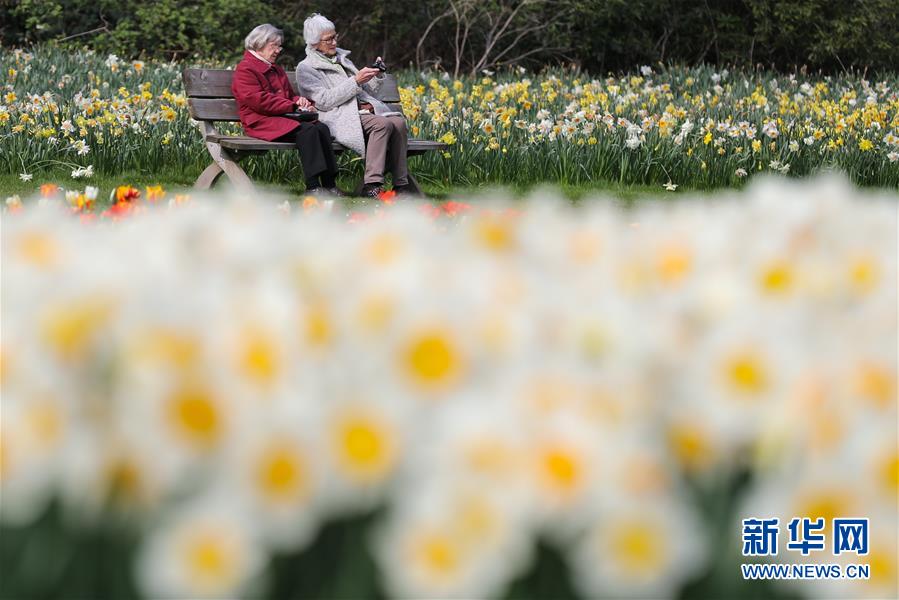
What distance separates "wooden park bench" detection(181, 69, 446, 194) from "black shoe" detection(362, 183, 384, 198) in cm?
21

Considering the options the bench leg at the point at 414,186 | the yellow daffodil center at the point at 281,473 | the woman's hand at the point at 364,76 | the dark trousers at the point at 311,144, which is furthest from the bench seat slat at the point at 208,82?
the yellow daffodil center at the point at 281,473

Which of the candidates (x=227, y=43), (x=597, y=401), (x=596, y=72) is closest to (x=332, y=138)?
(x=597, y=401)

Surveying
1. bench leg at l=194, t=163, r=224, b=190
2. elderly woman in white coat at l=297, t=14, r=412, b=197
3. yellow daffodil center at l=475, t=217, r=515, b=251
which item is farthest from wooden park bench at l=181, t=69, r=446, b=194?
yellow daffodil center at l=475, t=217, r=515, b=251

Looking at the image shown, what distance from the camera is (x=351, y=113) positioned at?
255 inches

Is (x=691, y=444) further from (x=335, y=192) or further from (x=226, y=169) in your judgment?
(x=335, y=192)

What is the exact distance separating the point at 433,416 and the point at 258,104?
211 inches

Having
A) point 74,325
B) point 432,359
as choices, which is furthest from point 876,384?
point 74,325

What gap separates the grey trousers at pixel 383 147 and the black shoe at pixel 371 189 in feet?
0.19

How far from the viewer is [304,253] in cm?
142

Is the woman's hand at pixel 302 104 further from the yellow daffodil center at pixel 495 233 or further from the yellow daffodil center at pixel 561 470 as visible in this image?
the yellow daffodil center at pixel 561 470

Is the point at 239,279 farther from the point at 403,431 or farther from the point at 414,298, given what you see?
the point at 403,431

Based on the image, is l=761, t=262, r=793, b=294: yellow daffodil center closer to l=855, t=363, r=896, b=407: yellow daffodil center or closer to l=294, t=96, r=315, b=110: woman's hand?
l=855, t=363, r=896, b=407: yellow daffodil center

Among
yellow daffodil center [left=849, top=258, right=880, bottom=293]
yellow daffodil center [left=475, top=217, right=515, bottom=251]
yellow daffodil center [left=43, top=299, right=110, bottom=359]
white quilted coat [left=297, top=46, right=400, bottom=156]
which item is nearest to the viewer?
yellow daffodil center [left=43, top=299, right=110, bottom=359]

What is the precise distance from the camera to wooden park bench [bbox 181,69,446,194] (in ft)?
19.9
